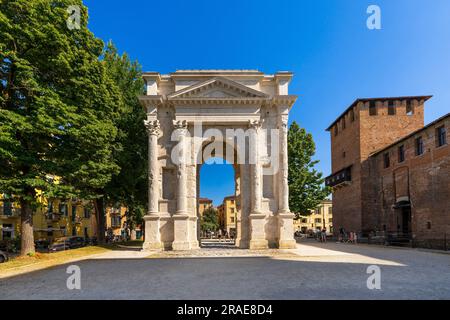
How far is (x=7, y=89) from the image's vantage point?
17.5 meters

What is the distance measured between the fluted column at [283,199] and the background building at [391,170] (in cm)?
1179

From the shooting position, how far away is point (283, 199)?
24.2m

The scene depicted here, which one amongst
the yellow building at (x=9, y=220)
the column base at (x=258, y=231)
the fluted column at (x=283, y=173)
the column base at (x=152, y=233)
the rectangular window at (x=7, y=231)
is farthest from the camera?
the yellow building at (x=9, y=220)

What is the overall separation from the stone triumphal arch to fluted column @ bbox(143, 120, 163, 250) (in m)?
0.07

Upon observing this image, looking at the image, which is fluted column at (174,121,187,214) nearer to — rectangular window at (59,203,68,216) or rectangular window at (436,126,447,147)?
rectangular window at (436,126,447,147)

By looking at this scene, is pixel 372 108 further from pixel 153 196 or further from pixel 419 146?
pixel 153 196

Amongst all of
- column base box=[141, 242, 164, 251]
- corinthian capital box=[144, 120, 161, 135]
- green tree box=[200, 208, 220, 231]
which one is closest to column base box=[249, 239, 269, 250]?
column base box=[141, 242, 164, 251]

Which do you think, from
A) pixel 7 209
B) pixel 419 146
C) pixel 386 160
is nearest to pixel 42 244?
pixel 7 209

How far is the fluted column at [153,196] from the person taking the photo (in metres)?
23.4

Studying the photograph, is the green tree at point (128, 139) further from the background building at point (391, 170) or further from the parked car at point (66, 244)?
the background building at point (391, 170)

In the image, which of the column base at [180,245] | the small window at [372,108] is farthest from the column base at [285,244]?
the small window at [372,108]

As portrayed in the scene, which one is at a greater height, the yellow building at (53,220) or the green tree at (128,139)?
the green tree at (128,139)

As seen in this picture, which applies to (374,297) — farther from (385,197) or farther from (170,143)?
(385,197)

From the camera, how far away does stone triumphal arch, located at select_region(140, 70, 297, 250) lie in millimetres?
24109
